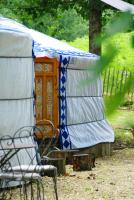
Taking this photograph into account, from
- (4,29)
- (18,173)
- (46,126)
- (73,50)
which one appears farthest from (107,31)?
(73,50)

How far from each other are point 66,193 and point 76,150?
2.65 meters

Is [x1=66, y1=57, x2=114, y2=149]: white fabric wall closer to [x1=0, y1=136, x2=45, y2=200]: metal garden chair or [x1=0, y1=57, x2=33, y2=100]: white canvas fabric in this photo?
[x1=0, y1=57, x2=33, y2=100]: white canvas fabric

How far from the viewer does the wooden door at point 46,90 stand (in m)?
10.2

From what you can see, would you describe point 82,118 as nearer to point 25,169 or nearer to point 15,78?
point 15,78

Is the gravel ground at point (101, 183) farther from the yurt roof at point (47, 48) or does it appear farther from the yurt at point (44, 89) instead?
the yurt roof at point (47, 48)

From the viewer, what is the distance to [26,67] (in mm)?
7848

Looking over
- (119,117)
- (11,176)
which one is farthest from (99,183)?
(119,117)

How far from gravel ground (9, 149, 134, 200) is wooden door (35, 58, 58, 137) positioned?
95cm

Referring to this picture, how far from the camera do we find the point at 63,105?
10.6 metres

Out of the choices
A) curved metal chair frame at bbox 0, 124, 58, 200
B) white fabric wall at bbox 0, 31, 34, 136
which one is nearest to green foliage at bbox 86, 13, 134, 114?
curved metal chair frame at bbox 0, 124, 58, 200

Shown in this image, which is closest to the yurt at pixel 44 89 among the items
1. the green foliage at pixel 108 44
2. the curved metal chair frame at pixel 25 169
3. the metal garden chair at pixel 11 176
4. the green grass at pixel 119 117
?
the curved metal chair frame at pixel 25 169

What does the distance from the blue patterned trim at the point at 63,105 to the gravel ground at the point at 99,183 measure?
0.51 m

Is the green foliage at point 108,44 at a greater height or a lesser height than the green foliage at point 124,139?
greater

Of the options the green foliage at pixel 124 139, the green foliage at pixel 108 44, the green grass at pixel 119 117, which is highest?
the green foliage at pixel 108 44
